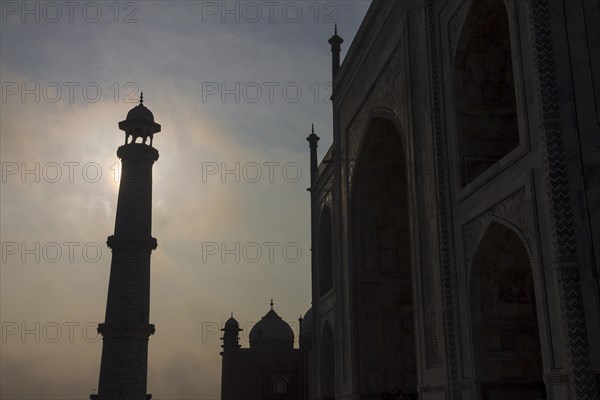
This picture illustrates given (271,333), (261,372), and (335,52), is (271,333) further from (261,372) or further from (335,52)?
(335,52)

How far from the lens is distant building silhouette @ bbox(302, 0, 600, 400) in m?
7.07

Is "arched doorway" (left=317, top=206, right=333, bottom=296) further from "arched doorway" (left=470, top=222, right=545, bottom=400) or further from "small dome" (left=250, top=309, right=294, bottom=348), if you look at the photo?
"small dome" (left=250, top=309, right=294, bottom=348)

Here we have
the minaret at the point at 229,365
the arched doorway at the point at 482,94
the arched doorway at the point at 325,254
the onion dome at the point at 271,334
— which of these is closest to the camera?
the arched doorway at the point at 482,94

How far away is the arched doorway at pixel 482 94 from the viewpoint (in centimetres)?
1005

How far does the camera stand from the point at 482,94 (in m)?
10.3

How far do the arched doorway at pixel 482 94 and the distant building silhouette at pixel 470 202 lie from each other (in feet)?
0.07

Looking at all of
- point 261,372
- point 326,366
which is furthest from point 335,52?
point 261,372

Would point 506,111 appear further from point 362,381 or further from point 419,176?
point 362,381

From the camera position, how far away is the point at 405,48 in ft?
41.7

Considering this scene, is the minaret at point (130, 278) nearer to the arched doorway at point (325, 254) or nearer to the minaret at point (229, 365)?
the arched doorway at point (325, 254)

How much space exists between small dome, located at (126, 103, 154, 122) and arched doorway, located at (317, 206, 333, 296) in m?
7.61

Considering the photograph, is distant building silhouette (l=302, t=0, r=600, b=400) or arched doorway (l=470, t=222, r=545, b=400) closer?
distant building silhouette (l=302, t=0, r=600, b=400)

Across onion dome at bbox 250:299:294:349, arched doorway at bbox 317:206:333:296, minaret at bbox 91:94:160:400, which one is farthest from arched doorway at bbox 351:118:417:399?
onion dome at bbox 250:299:294:349

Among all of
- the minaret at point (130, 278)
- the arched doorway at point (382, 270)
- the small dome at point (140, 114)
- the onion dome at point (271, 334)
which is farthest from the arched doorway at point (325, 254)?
the onion dome at point (271, 334)
